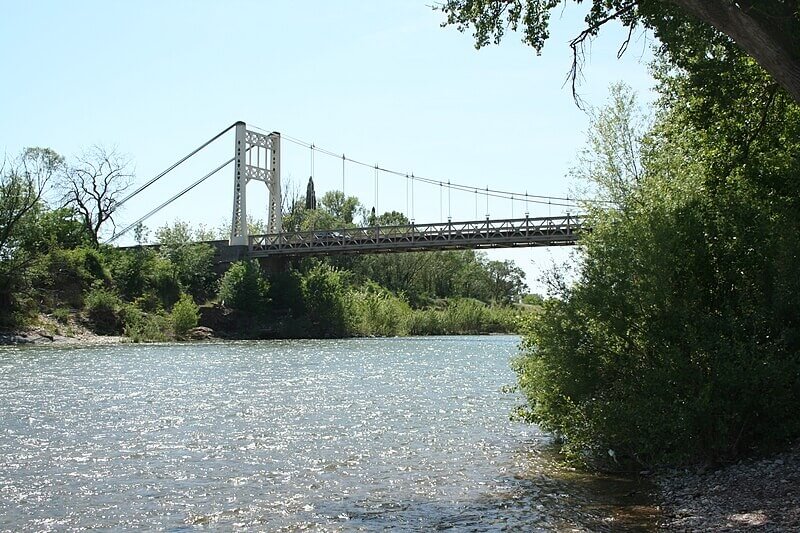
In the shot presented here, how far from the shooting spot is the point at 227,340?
50250mm

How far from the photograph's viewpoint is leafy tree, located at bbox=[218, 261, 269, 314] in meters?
53.7

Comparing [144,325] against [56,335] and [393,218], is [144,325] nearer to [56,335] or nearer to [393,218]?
[56,335]

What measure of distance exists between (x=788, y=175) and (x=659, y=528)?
18.1 feet

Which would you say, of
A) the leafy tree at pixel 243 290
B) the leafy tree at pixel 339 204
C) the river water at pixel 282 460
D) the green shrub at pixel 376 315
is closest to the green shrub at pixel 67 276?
the leafy tree at pixel 243 290

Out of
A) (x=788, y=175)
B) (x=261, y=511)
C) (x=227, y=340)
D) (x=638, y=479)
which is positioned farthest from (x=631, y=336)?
(x=227, y=340)

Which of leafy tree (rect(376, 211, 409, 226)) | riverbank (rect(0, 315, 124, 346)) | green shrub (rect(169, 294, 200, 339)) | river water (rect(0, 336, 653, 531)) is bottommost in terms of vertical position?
river water (rect(0, 336, 653, 531))

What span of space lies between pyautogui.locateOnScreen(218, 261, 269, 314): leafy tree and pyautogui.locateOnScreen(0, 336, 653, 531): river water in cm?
2929

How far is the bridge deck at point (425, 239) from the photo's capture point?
47.2 m

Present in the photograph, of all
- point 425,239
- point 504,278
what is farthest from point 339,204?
point 425,239

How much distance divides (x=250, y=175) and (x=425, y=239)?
47.2 feet

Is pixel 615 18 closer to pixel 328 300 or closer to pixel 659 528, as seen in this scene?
pixel 659 528

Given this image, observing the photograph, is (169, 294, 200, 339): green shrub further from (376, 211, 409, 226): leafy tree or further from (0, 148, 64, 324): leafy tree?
(376, 211, 409, 226): leafy tree

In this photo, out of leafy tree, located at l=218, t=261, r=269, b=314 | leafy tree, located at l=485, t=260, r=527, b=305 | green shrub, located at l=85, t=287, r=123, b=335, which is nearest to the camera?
green shrub, located at l=85, t=287, r=123, b=335

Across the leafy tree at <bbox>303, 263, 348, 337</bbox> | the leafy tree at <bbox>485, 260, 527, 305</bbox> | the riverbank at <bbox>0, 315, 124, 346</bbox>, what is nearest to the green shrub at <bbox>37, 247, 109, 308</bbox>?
the riverbank at <bbox>0, 315, 124, 346</bbox>
